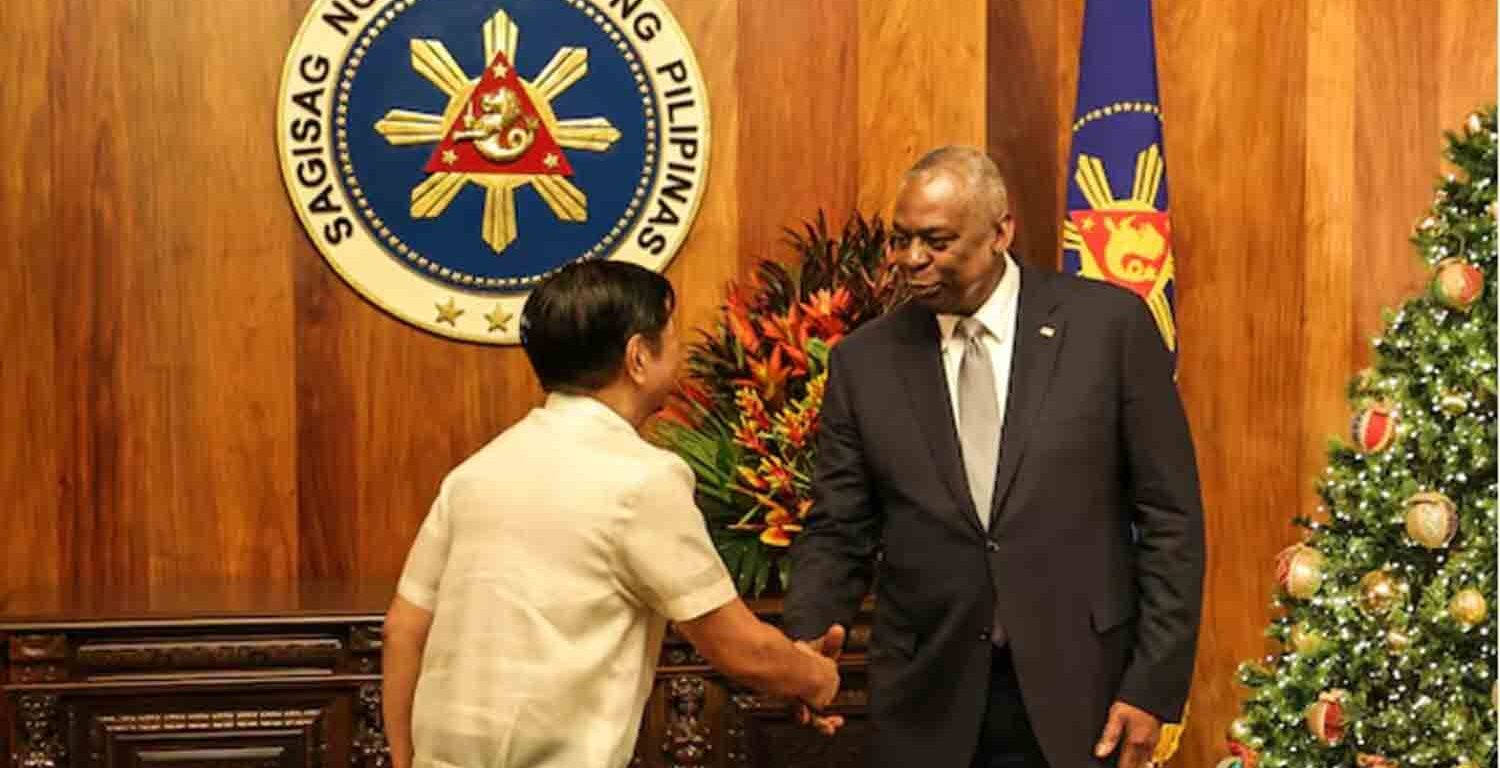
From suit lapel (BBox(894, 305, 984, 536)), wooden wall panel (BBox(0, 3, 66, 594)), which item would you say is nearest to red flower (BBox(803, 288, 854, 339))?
suit lapel (BBox(894, 305, 984, 536))

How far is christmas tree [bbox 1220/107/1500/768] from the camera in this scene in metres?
3.46

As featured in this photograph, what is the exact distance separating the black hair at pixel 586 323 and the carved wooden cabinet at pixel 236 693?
163 centimetres

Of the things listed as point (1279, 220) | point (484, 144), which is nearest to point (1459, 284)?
point (1279, 220)

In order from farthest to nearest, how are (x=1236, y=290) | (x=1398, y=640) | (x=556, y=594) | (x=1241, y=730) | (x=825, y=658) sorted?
(x=1236, y=290)
(x=1241, y=730)
(x=1398, y=640)
(x=825, y=658)
(x=556, y=594)

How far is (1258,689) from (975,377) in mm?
1006

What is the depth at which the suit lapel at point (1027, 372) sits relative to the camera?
3201 mm

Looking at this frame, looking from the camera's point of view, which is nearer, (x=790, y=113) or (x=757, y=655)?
(x=757, y=655)

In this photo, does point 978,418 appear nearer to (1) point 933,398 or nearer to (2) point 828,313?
(1) point 933,398

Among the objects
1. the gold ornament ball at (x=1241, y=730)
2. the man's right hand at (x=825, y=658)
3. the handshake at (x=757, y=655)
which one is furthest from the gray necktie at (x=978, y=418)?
the gold ornament ball at (x=1241, y=730)

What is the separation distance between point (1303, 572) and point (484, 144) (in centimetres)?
212

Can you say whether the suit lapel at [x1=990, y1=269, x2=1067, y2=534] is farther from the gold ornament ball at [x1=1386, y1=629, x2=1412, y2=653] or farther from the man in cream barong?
the gold ornament ball at [x1=1386, y1=629, x2=1412, y2=653]

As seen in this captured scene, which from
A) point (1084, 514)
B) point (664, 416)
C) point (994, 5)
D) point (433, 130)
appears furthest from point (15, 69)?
point (1084, 514)

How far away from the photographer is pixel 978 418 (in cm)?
326

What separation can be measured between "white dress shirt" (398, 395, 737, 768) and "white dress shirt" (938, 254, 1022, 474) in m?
0.77
